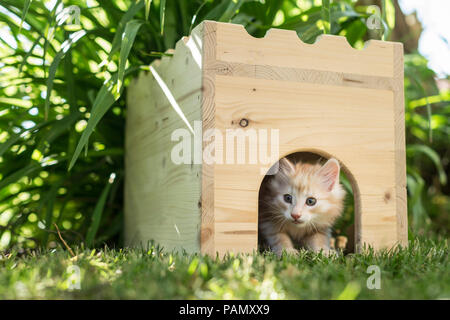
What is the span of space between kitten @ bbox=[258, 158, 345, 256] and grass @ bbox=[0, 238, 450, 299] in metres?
0.34

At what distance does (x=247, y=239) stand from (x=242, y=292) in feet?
1.76

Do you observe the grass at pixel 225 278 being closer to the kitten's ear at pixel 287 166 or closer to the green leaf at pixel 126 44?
the kitten's ear at pixel 287 166

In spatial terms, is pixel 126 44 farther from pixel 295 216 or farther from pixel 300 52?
pixel 295 216

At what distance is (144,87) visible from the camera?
203 cm

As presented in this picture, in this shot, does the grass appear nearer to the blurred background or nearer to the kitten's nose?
the kitten's nose

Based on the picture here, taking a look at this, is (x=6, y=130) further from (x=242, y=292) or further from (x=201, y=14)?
(x=242, y=292)

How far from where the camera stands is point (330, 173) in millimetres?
1652

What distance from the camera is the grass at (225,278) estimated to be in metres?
0.93

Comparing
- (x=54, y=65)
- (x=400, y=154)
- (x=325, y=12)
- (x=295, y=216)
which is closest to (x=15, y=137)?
(x=54, y=65)

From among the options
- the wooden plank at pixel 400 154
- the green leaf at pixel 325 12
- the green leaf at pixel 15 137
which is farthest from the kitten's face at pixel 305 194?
the green leaf at pixel 15 137

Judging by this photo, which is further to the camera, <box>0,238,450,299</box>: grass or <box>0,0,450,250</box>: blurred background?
<box>0,0,450,250</box>: blurred background

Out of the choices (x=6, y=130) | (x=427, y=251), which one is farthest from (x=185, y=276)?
(x=6, y=130)

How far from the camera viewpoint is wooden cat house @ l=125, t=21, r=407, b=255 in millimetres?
1436

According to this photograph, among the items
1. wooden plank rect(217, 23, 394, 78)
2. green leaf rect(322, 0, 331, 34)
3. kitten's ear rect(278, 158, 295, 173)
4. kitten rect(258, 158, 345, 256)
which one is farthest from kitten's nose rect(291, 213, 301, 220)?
green leaf rect(322, 0, 331, 34)
